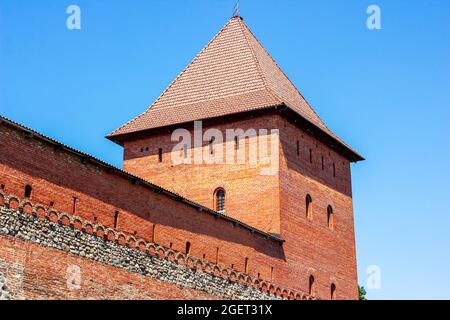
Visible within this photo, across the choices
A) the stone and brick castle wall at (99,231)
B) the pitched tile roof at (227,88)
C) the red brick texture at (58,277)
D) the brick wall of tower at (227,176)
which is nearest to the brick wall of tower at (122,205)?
the stone and brick castle wall at (99,231)

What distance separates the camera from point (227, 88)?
23734 mm

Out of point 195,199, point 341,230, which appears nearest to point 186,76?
point 195,199

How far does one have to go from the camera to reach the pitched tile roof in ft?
75.0

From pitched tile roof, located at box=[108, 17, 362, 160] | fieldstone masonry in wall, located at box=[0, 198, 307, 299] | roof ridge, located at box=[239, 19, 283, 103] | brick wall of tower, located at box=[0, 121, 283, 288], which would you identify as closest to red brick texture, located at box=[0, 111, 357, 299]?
brick wall of tower, located at box=[0, 121, 283, 288]

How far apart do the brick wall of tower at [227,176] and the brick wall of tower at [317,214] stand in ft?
1.45

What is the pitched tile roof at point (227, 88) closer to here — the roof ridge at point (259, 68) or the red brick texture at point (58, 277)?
the roof ridge at point (259, 68)

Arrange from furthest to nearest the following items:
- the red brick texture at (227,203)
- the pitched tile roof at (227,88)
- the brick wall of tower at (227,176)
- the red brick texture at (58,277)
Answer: the pitched tile roof at (227,88) < the brick wall of tower at (227,176) < the red brick texture at (227,203) < the red brick texture at (58,277)

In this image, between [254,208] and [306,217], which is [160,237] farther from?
[306,217]

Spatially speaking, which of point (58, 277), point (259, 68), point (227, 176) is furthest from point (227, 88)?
point (58, 277)

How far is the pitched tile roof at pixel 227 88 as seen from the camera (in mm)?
22859

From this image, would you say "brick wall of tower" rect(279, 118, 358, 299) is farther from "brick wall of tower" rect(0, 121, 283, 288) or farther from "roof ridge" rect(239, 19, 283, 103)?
"brick wall of tower" rect(0, 121, 283, 288)

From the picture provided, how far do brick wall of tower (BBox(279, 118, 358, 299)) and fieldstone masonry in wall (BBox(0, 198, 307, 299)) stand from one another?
2.31 metres

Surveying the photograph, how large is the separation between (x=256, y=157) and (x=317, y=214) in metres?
2.79

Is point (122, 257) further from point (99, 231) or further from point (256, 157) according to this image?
point (256, 157)
